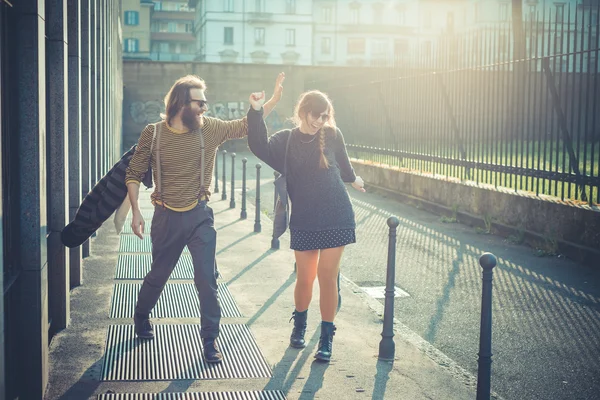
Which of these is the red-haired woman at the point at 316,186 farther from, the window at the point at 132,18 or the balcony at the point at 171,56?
the balcony at the point at 171,56

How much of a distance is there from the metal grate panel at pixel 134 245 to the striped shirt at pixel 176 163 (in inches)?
179

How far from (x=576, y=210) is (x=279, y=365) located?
602cm

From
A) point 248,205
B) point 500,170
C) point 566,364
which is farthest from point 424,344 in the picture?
point 248,205

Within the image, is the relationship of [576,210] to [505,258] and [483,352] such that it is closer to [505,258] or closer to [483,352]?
[505,258]

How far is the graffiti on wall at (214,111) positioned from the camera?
114 feet

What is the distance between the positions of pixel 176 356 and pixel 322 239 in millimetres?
1316

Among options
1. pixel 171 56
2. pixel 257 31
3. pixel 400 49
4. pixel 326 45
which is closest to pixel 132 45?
pixel 171 56

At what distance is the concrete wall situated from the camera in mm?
9750

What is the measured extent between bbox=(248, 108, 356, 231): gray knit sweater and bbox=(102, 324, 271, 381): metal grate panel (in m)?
1.01

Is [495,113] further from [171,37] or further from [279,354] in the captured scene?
[171,37]

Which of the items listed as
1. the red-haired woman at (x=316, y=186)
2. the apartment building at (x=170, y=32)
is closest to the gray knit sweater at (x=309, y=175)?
the red-haired woman at (x=316, y=186)

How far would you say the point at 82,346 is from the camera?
5637 mm

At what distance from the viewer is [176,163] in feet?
17.5

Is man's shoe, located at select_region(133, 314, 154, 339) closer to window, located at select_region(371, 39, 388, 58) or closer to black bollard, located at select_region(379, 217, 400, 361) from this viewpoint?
black bollard, located at select_region(379, 217, 400, 361)
